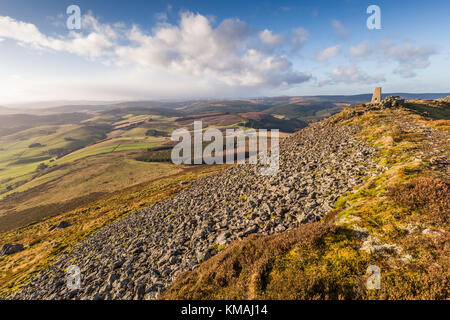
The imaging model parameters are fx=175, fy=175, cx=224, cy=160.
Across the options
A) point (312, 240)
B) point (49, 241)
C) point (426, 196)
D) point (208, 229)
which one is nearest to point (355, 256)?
point (312, 240)

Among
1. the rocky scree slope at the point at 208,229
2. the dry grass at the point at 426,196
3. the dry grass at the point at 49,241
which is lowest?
the dry grass at the point at 49,241

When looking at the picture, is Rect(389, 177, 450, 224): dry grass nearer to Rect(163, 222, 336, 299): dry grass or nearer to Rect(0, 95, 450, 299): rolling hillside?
Rect(0, 95, 450, 299): rolling hillside

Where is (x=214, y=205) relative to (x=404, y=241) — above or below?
below

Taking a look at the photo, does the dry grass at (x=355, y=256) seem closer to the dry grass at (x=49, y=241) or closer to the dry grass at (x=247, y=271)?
the dry grass at (x=247, y=271)

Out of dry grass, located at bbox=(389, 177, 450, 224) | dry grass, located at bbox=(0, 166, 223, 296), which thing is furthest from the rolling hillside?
dry grass, located at bbox=(0, 166, 223, 296)

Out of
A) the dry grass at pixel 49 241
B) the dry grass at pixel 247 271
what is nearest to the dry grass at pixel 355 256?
the dry grass at pixel 247 271

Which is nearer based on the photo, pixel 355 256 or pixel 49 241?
pixel 355 256

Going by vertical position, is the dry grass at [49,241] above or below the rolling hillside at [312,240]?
below

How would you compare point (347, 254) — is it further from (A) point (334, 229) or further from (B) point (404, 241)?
(B) point (404, 241)

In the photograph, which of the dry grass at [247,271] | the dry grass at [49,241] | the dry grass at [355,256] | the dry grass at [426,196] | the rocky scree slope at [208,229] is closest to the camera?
the dry grass at [355,256]

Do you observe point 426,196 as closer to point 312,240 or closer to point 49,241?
point 312,240
